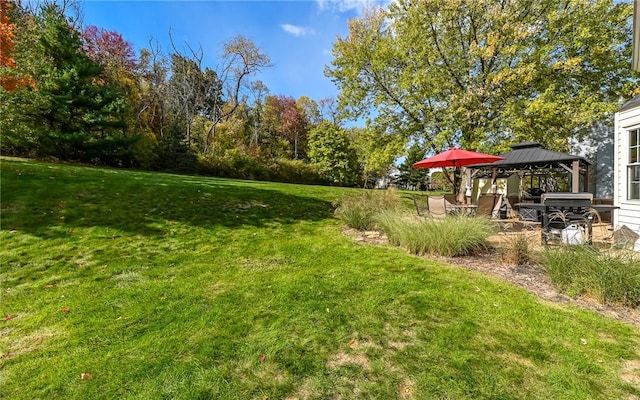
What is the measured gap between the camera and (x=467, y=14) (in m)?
11.4

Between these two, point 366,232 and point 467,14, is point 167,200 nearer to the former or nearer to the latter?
point 366,232

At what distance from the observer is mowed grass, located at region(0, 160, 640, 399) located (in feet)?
6.88

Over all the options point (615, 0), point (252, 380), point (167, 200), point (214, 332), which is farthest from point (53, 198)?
point (615, 0)

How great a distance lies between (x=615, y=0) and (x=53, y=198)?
59.0 feet

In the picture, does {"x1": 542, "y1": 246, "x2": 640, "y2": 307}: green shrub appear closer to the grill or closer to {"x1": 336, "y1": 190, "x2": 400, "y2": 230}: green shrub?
the grill

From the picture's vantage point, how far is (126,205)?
6.60 metres

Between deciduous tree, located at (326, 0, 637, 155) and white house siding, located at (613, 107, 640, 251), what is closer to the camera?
white house siding, located at (613, 107, 640, 251)

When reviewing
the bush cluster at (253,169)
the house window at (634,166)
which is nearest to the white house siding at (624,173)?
the house window at (634,166)

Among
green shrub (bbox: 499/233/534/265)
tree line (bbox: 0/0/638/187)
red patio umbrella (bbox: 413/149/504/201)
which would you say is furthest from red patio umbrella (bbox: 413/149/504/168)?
tree line (bbox: 0/0/638/187)

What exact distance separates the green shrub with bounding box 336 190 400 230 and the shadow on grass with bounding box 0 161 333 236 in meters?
0.83

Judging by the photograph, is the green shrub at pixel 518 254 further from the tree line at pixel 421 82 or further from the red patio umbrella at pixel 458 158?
the tree line at pixel 421 82

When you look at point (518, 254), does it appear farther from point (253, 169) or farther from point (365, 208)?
point (253, 169)

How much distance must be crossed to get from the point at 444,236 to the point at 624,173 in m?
4.91

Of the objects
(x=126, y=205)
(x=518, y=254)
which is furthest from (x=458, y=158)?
(x=126, y=205)
